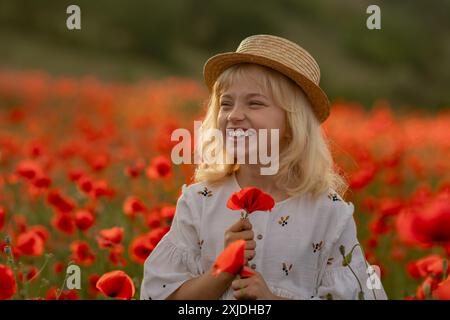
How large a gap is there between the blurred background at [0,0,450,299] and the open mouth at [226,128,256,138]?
461mm

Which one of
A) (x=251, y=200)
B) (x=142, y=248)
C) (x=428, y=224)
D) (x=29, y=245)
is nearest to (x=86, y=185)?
(x=29, y=245)

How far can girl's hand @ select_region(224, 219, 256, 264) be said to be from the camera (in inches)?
71.9

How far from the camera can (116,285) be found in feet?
6.40

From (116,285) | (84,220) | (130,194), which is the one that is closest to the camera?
(116,285)

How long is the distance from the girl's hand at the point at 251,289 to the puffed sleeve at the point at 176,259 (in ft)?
0.82

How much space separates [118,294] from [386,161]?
260 centimetres

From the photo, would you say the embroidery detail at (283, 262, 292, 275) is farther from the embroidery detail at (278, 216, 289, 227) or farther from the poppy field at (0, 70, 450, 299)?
the poppy field at (0, 70, 450, 299)

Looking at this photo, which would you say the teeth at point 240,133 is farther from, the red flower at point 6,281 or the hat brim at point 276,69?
the red flower at point 6,281

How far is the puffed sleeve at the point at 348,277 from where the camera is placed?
2020 mm

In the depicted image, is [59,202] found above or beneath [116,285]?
above

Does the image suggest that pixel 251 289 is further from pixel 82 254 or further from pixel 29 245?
pixel 82 254

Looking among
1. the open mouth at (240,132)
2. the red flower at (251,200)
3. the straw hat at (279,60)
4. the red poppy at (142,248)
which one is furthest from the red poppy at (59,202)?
the red flower at (251,200)

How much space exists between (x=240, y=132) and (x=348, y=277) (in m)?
0.49

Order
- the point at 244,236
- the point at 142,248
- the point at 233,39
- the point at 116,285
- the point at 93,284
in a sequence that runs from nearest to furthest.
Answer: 1. the point at 244,236
2. the point at 116,285
3. the point at 142,248
4. the point at 93,284
5. the point at 233,39
